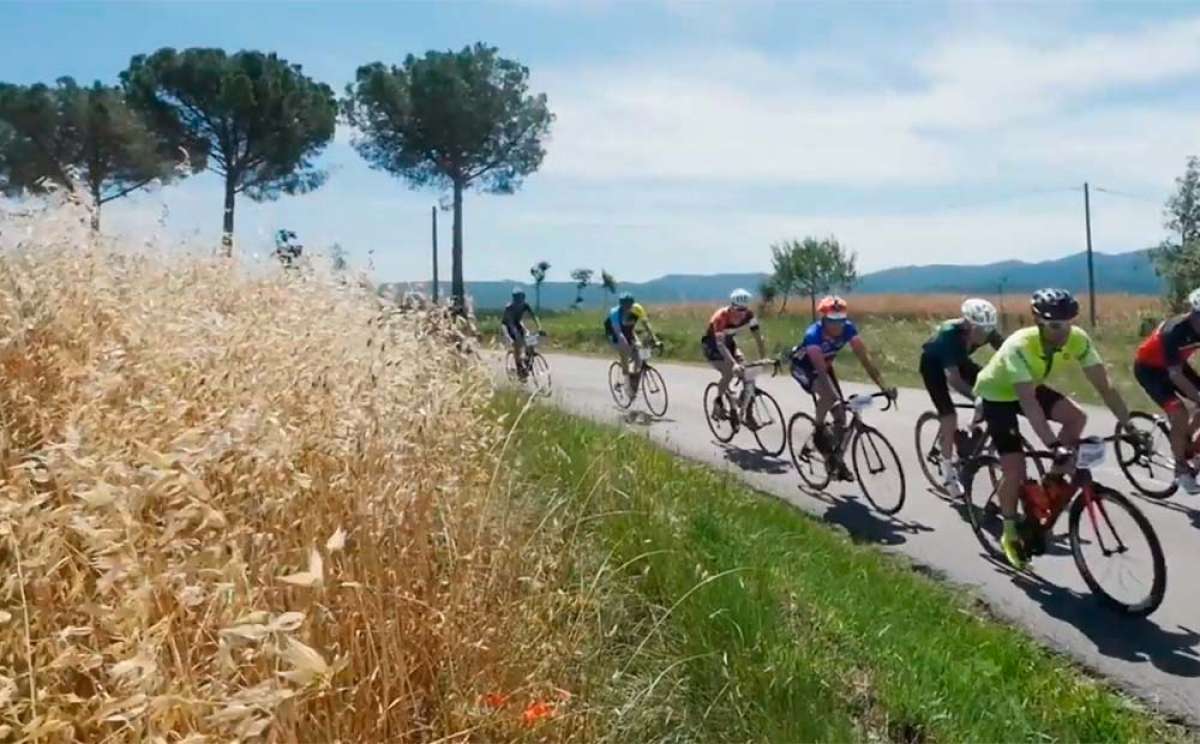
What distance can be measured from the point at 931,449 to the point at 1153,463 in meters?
1.81

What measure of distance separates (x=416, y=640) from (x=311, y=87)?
4350 centimetres

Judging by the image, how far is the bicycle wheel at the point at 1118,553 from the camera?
631 centimetres

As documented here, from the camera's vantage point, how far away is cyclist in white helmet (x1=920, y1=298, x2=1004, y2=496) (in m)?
8.84

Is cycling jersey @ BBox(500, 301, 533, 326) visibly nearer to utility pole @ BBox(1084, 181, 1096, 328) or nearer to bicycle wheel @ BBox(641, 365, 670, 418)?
bicycle wheel @ BBox(641, 365, 670, 418)

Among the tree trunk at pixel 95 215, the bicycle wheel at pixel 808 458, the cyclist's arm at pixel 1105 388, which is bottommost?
the bicycle wheel at pixel 808 458

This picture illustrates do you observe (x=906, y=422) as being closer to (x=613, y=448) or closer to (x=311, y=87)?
(x=613, y=448)

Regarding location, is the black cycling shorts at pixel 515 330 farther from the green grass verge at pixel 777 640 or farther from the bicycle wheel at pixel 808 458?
the green grass verge at pixel 777 640

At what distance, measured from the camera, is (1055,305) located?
23.0 ft

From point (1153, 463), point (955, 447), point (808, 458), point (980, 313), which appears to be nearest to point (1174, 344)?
point (1153, 463)

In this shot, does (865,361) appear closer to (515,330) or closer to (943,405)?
(943,405)

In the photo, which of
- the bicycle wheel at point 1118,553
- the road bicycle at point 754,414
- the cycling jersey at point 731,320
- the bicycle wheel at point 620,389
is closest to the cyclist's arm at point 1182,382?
the bicycle wheel at point 1118,553

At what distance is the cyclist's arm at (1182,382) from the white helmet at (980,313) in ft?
5.45

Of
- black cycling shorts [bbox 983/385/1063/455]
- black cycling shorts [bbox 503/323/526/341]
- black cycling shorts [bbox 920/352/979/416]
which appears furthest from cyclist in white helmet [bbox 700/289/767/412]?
black cycling shorts [bbox 983/385/1063/455]

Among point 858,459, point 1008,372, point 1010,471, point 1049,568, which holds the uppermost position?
point 1008,372
